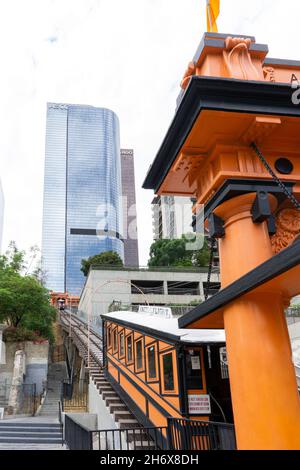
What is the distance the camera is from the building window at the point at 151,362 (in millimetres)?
10721

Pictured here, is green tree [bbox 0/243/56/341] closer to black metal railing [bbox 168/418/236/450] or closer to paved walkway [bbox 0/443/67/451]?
paved walkway [bbox 0/443/67/451]

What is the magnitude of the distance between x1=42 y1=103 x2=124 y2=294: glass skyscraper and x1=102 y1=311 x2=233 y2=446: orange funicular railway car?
244 feet

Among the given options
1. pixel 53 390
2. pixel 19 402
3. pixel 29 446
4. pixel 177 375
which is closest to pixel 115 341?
pixel 29 446

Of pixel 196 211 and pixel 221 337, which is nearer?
pixel 196 211

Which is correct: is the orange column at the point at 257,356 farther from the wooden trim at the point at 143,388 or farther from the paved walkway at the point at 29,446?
the paved walkway at the point at 29,446

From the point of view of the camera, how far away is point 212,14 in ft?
19.9

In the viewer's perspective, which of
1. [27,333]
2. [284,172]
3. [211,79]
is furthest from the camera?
[27,333]

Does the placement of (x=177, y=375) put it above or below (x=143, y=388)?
above

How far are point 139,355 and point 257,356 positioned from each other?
325 inches

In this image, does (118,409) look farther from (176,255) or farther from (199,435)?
(176,255)

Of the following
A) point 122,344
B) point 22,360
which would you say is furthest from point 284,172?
point 22,360
